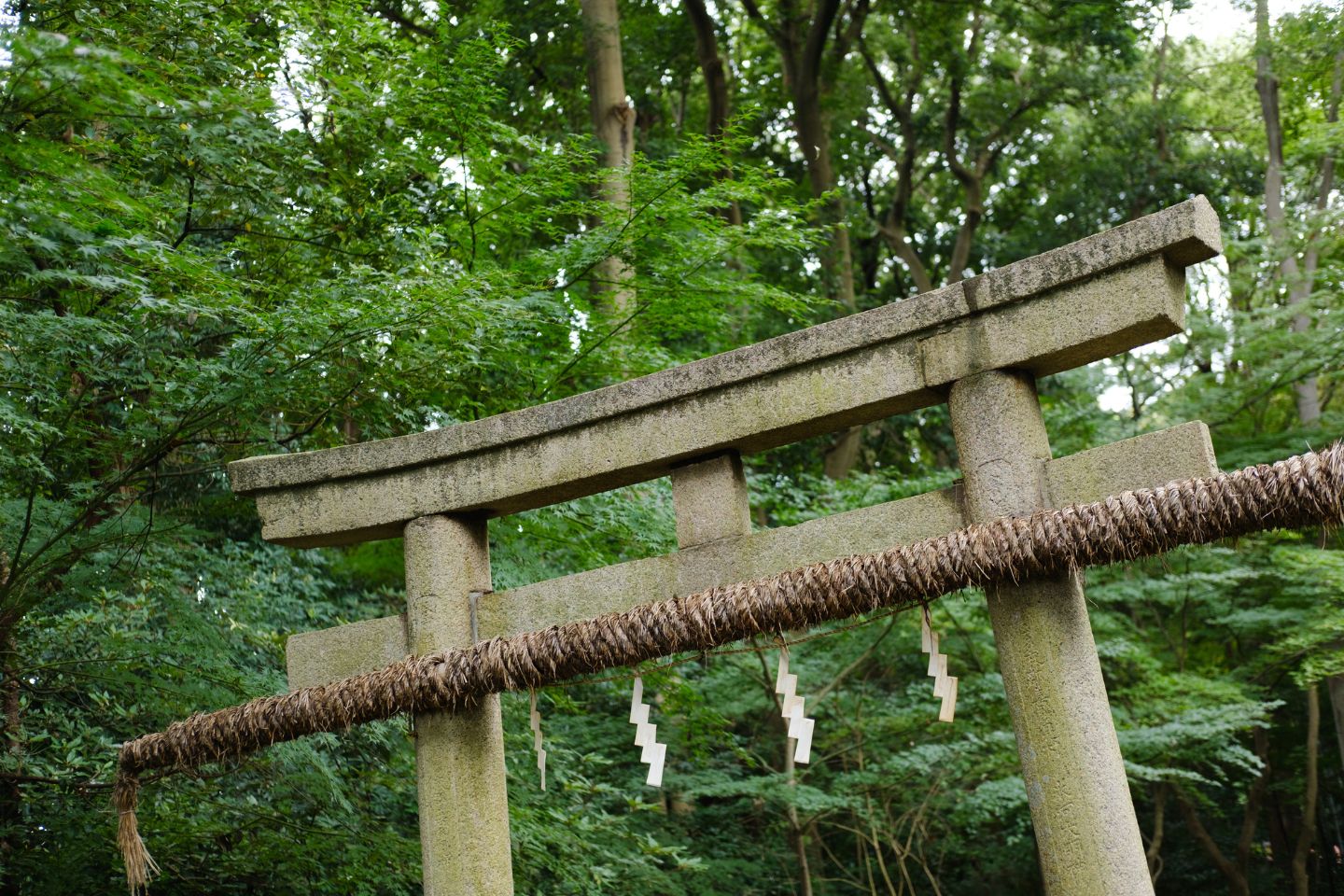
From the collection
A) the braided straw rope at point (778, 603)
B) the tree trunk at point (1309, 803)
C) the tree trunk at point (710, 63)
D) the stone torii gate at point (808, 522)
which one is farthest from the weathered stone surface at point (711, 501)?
the tree trunk at point (1309, 803)

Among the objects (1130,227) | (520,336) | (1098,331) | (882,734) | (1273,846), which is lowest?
(1273,846)

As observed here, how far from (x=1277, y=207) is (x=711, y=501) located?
40.0ft

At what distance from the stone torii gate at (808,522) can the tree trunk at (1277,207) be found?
9.08 metres

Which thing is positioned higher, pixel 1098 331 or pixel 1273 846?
pixel 1098 331

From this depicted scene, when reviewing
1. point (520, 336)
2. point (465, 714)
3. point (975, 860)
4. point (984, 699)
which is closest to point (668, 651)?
point (465, 714)

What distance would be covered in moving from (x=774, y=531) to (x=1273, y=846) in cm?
1332

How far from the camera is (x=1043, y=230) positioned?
15.9 m

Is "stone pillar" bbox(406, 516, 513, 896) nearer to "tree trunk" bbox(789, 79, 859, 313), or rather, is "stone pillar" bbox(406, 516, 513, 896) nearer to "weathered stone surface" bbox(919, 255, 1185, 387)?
"weathered stone surface" bbox(919, 255, 1185, 387)

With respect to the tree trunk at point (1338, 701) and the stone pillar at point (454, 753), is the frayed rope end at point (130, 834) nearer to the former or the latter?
the stone pillar at point (454, 753)

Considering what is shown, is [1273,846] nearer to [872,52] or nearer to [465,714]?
[872,52]

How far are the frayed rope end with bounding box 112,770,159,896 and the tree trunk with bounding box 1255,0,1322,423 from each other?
35.3 feet

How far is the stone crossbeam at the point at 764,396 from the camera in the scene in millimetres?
3227

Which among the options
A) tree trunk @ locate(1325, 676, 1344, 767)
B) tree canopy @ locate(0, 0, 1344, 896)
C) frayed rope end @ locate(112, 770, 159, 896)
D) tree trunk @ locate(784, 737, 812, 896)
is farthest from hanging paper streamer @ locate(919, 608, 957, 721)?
tree trunk @ locate(1325, 676, 1344, 767)

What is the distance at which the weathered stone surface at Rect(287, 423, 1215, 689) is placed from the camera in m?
3.22
